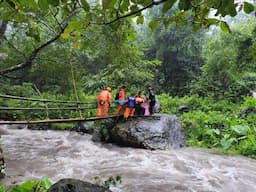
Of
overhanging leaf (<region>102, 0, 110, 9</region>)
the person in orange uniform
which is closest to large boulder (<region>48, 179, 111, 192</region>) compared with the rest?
overhanging leaf (<region>102, 0, 110, 9</region>)

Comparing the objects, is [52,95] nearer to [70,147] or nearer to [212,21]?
[70,147]

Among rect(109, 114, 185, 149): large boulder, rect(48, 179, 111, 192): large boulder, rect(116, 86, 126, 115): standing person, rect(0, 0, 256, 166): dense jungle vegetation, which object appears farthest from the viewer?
rect(116, 86, 126, 115): standing person

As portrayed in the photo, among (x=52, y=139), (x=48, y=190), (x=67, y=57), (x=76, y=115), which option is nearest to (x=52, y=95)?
(x=76, y=115)

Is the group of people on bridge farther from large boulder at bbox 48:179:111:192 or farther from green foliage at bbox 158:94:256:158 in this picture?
large boulder at bbox 48:179:111:192

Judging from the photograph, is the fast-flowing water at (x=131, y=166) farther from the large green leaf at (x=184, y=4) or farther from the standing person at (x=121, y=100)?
the large green leaf at (x=184, y=4)

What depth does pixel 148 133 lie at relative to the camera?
941 centimetres

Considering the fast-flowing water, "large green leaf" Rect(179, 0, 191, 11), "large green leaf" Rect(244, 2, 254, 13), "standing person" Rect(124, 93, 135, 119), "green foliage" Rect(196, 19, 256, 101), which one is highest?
"green foliage" Rect(196, 19, 256, 101)

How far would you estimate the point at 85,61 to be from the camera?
20.6 metres

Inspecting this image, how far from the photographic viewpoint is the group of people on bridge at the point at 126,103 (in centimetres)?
948

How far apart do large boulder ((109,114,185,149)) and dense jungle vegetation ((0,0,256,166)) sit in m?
1.07

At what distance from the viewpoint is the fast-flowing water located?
241 inches

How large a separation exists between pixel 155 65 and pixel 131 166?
24.6 ft

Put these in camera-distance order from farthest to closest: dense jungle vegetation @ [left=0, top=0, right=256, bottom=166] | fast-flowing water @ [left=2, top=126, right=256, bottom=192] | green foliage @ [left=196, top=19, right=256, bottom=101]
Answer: green foliage @ [left=196, top=19, right=256, bottom=101]
fast-flowing water @ [left=2, top=126, right=256, bottom=192]
dense jungle vegetation @ [left=0, top=0, right=256, bottom=166]

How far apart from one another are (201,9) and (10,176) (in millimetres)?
5837
